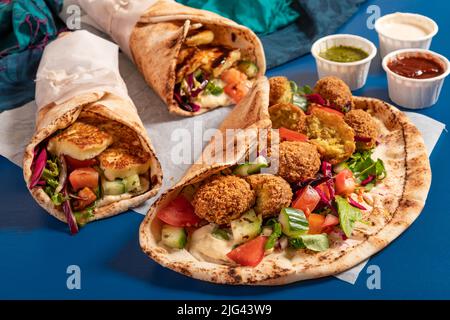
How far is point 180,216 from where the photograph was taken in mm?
4738

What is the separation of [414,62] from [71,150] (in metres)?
3.07

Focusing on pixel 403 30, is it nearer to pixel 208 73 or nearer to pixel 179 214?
pixel 208 73

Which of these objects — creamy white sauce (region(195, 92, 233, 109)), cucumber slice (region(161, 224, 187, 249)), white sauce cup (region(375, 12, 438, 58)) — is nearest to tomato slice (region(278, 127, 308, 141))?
cucumber slice (region(161, 224, 187, 249))

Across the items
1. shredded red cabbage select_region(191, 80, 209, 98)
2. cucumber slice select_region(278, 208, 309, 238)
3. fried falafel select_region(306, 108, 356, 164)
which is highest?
fried falafel select_region(306, 108, 356, 164)

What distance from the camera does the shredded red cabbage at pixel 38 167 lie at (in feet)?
16.6

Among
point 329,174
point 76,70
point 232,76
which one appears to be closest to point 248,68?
point 232,76

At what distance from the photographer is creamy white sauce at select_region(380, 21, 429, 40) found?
263 inches

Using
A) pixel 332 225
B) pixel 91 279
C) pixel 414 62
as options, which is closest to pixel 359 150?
pixel 332 225

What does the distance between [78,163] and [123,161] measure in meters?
0.33

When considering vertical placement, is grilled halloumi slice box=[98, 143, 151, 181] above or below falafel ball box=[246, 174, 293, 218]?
below

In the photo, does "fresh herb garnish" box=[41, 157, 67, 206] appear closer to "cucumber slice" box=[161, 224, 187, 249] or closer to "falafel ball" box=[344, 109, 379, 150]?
"cucumber slice" box=[161, 224, 187, 249]

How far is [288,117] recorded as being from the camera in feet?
17.7

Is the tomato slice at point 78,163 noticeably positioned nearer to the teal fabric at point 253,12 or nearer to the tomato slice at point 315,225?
the tomato slice at point 315,225

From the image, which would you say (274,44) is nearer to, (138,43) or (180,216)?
(138,43)
